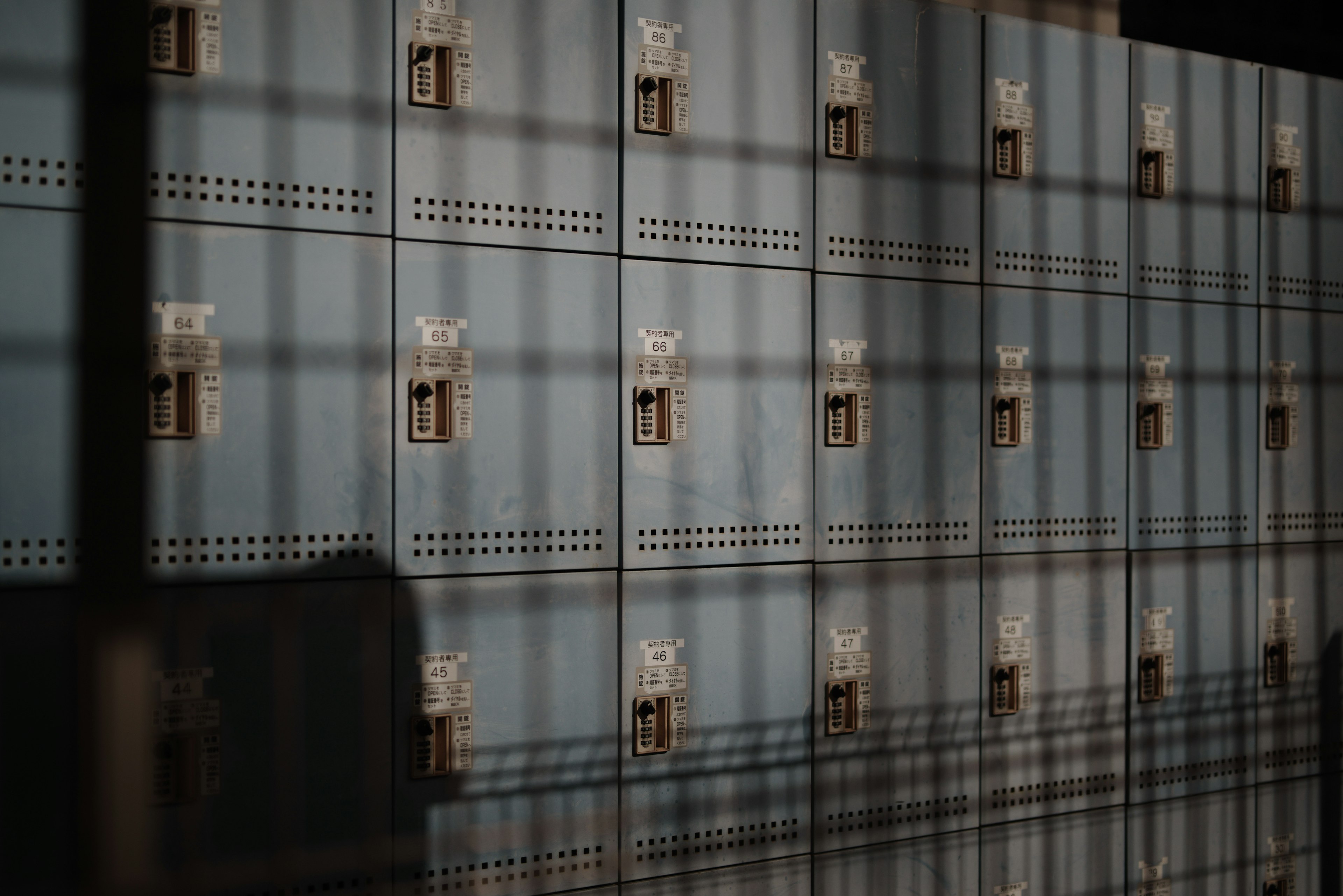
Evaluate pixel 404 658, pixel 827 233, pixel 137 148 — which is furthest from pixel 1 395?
pixel 827 233

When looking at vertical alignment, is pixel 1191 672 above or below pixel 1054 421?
below

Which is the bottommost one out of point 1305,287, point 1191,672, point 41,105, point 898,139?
point 1191,672

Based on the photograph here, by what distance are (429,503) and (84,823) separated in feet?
3.66

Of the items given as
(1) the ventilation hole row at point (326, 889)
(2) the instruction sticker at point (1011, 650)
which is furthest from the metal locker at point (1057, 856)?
(1) the ventilation hole row at point (326, 889)

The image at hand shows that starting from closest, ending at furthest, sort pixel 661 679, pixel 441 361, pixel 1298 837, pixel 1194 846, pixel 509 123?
1. pixel 441 361
2. pixel 509 123
3. pixel 661 679
4. pixel 1194 846
5. pixel 1298 837

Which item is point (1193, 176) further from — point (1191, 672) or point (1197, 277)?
point (1191, 672)

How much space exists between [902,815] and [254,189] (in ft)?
8.99

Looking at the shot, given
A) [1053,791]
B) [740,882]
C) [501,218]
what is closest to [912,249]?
[501,218]

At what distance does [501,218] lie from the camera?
2.75 meters

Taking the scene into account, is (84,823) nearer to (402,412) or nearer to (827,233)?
(402,412)

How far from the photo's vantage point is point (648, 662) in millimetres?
2898

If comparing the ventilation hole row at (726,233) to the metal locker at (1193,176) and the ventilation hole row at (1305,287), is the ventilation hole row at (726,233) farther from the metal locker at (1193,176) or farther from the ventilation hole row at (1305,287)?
the ventilation hole row at (1305,287)

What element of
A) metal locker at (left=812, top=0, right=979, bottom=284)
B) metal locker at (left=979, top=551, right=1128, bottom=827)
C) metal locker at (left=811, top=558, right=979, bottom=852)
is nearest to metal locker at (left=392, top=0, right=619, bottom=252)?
metal locker at (left=812, top=0, right=979, bottom=284)

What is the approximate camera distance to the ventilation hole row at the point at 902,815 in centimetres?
313
